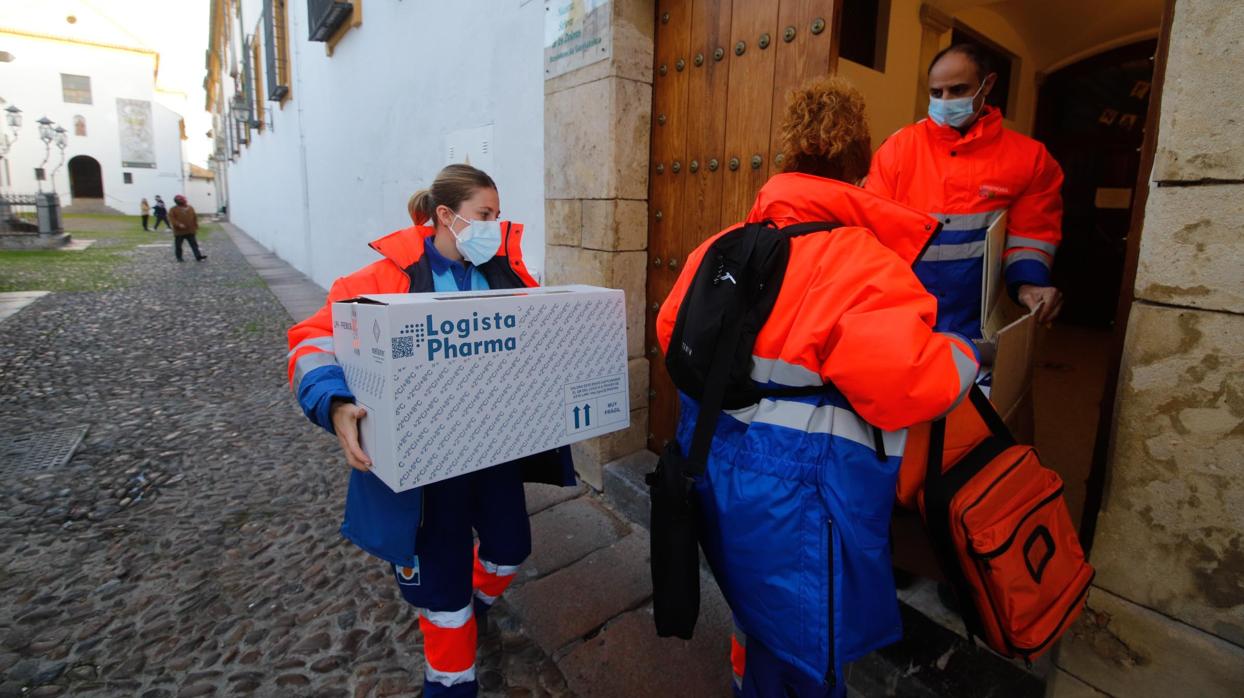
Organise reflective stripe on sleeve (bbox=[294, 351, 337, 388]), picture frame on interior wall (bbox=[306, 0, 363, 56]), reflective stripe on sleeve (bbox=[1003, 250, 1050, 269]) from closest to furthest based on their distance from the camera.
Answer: reflective stripe on sleeve (bbox=[294, 351, 337, 388])
reflective stripe on sleeve (bbox=[1003, 250, 1050, 269])
picture frame on interior wall (bbox=[306, 0, 363, 56])

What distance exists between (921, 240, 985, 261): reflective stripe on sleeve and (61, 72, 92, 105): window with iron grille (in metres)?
51.1

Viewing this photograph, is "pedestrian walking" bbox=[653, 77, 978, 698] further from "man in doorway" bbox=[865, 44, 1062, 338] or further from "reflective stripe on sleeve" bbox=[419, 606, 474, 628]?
"reflective stripe on sleeve" bbox=[419, 606, 474, 628]

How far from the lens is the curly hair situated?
139 cm

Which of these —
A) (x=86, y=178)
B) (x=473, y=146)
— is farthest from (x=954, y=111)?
(x=86, y=178)

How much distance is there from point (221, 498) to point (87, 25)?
50.2 m

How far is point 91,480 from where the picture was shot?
11.4ft

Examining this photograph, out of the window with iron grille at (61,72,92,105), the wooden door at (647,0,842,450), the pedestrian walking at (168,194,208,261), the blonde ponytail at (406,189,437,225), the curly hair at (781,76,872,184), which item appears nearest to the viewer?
the curly hair at (781,76,872,184)

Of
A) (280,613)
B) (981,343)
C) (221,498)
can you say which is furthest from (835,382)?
(221,498)

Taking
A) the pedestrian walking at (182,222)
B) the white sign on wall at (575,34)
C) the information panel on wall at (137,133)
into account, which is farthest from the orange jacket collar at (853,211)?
the information panel on wall at (137,133)

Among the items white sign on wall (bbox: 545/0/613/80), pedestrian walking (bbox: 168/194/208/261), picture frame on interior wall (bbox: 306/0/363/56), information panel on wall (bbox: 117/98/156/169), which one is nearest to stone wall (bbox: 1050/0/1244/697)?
white sign on wall (bbox: 545/0/613/80)

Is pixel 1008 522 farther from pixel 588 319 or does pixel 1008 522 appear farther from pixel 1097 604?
pixel 588 319

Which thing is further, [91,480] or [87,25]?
[87,25]

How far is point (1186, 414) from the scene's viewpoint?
1.34m

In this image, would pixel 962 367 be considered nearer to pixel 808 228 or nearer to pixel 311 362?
pixel 808 228
